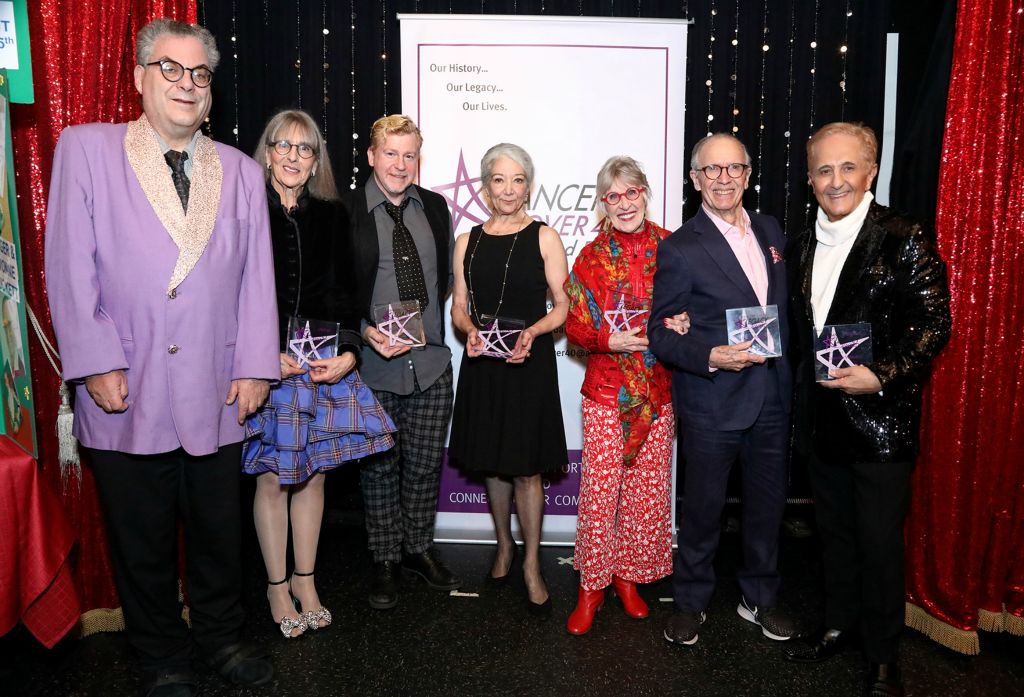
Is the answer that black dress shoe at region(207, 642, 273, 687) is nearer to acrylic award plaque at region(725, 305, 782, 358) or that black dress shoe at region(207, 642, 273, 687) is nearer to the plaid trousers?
the plaid trousers

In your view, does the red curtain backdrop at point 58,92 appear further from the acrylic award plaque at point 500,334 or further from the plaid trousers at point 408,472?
the acrylic award plaque at point 500,334

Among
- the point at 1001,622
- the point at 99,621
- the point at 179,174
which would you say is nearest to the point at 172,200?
the point at 179,174

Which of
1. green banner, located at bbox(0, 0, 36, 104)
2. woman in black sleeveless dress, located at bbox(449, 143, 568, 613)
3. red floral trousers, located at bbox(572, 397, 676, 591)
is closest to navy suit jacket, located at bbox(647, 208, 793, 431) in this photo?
red floral trousers, located at bbox(572, 397, 676, 591)

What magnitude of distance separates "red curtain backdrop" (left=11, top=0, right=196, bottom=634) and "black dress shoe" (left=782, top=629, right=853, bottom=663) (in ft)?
8.82

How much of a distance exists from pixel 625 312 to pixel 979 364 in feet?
3.99

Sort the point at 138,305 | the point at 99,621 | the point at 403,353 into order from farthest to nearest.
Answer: the point at 403,353 → the point at 99,621 → the point at 138,305

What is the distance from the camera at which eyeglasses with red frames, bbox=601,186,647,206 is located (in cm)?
263

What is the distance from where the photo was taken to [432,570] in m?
3.16

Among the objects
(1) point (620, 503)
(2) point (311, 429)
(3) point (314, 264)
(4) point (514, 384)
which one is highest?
(3) point (314, 264)

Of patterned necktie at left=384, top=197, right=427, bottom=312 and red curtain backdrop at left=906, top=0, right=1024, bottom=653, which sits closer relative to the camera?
red curtain backdrop at left=906, top=0, right=1024, bottom=653

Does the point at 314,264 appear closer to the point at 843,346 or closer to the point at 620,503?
the point at 620,503

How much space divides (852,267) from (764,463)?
75cm

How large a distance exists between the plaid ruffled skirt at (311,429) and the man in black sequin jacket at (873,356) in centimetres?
149

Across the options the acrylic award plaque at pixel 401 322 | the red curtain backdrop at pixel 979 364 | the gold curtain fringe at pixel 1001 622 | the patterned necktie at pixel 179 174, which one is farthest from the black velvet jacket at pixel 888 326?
the patterned necktie at pixel 179 174
